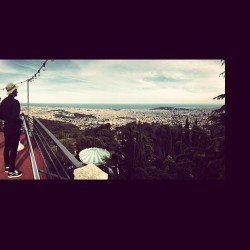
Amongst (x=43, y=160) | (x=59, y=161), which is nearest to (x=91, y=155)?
(x=43, y=160)

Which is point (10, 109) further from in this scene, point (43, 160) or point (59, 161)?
point (59, 161)

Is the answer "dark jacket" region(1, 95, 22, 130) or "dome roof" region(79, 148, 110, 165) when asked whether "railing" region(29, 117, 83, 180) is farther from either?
"dome roof" region(79, 148, 110, 165)

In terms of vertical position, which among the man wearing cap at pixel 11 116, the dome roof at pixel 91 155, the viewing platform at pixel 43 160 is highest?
the man wearing cap at pixel 11 116

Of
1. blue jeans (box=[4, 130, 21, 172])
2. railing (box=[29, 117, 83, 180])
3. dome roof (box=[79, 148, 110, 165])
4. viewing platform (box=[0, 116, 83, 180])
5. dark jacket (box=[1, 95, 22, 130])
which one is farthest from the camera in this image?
dome roof (box=[79, 148, 110, 165])

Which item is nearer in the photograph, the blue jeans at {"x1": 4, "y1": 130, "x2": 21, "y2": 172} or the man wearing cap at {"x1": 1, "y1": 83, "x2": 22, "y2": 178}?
the man wearing cap at {"x1": 1, "y1": 83, "x2": 22, "y2": 178}

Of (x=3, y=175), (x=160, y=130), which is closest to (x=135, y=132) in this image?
(x=160, y=130)

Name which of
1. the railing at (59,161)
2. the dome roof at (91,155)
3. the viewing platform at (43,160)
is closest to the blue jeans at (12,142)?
the viewing platform at (43,160)

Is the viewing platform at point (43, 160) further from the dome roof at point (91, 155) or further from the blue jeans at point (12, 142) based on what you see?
the dome roof at point (91, 155)

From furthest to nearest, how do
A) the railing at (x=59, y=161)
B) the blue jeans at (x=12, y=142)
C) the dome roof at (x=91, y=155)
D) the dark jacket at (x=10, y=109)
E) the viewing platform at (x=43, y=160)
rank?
the dome roof at (x=91, y=155), the blue jeans at (x=12, y=142), the dark jacket at (x=10, y=109), the viewing platform at (x=43, y=160), the railing at (x=59, y=161)

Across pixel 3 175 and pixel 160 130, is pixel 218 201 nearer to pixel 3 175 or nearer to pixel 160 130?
pixel 3 175

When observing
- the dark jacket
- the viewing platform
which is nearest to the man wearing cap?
→ the dark jacket
